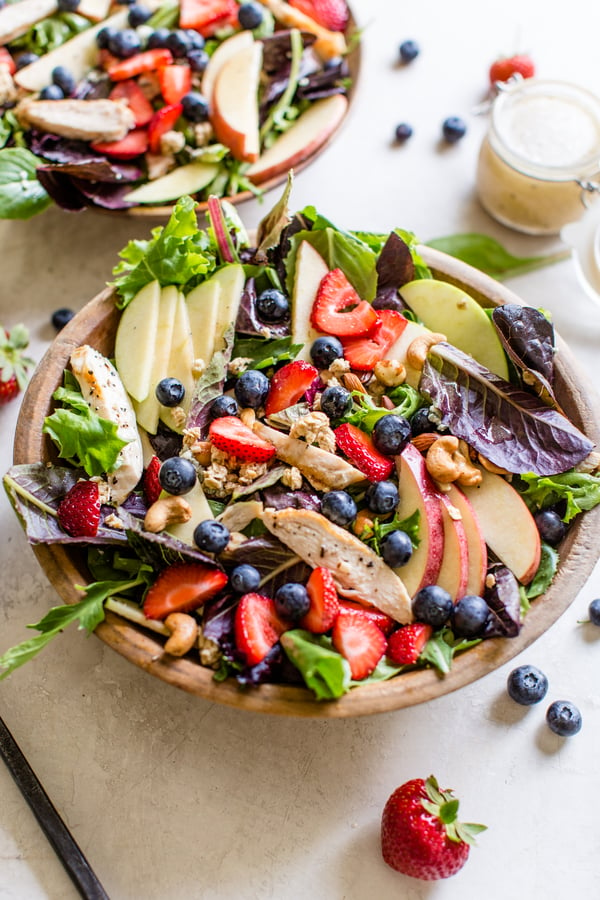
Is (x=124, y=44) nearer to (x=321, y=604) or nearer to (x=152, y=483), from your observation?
(x=152, y=483)

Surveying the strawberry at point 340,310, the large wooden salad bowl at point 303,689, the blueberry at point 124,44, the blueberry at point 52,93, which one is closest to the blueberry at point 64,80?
the blueberry at point 52,93

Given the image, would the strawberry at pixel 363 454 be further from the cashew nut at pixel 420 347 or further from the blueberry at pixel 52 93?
the blueberry at pixel 52 93

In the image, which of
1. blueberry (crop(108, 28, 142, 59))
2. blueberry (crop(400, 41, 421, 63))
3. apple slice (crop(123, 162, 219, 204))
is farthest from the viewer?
A: blueberry (crop(400, 41, 421, 63))

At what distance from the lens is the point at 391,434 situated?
2.64 m

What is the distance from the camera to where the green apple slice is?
2.91 metres

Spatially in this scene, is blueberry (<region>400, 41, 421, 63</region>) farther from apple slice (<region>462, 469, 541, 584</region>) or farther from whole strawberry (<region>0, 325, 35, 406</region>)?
apple slice (<region>462, 469, 541, 584</region>)

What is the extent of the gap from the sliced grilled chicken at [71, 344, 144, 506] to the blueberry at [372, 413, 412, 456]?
0.75 m

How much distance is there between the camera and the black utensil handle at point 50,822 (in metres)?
2.58

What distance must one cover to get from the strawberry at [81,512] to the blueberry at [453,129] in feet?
7.86

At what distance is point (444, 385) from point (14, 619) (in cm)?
164

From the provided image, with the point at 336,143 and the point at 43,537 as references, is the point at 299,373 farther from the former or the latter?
the point at 336,143

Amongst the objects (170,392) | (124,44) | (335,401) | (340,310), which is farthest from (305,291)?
(124,44)

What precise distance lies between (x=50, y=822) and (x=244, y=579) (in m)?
0.96

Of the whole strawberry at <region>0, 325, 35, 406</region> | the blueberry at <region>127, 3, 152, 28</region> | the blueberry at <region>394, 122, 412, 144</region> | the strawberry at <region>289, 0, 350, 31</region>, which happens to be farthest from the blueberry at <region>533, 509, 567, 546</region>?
the blueberry at <region>127, 3, 152, 28</region>
